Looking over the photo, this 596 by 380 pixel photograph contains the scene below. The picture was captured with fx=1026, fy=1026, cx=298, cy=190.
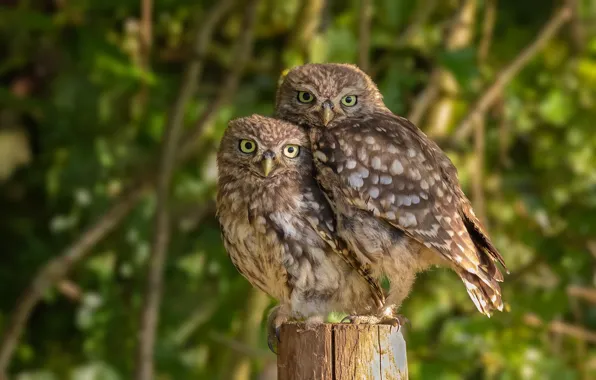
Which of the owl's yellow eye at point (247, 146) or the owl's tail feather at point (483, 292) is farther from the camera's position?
the owl's yellow eye at point (247, 146)

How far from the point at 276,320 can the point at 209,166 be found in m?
2.10

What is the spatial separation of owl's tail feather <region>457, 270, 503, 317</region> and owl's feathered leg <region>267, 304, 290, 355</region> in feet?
1.55

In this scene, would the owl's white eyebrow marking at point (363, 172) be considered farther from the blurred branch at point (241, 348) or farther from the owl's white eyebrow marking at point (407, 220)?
the blurred branch at point (241, 348)

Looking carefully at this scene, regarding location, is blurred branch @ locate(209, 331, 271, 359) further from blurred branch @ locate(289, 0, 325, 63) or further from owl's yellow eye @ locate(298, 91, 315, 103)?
owl's yellow eye @ locate(298, 91, 315, 103)

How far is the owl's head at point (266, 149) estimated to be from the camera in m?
2.52

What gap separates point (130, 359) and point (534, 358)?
5.97 feet

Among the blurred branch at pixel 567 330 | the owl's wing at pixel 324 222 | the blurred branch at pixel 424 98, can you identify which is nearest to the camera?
the owl's wing at pixel 324 222

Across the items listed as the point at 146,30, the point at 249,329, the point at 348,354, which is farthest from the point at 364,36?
the point at 348,354

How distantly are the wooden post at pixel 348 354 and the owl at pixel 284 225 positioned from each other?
0.15m

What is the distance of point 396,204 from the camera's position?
2.46 metres

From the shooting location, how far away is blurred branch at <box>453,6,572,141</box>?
4.56 metres

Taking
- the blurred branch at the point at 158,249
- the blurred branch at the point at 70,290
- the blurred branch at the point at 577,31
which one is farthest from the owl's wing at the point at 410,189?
the blurred branch at the point at 577,31

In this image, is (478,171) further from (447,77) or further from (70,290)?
(70,290)

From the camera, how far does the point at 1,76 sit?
4.73 meters
